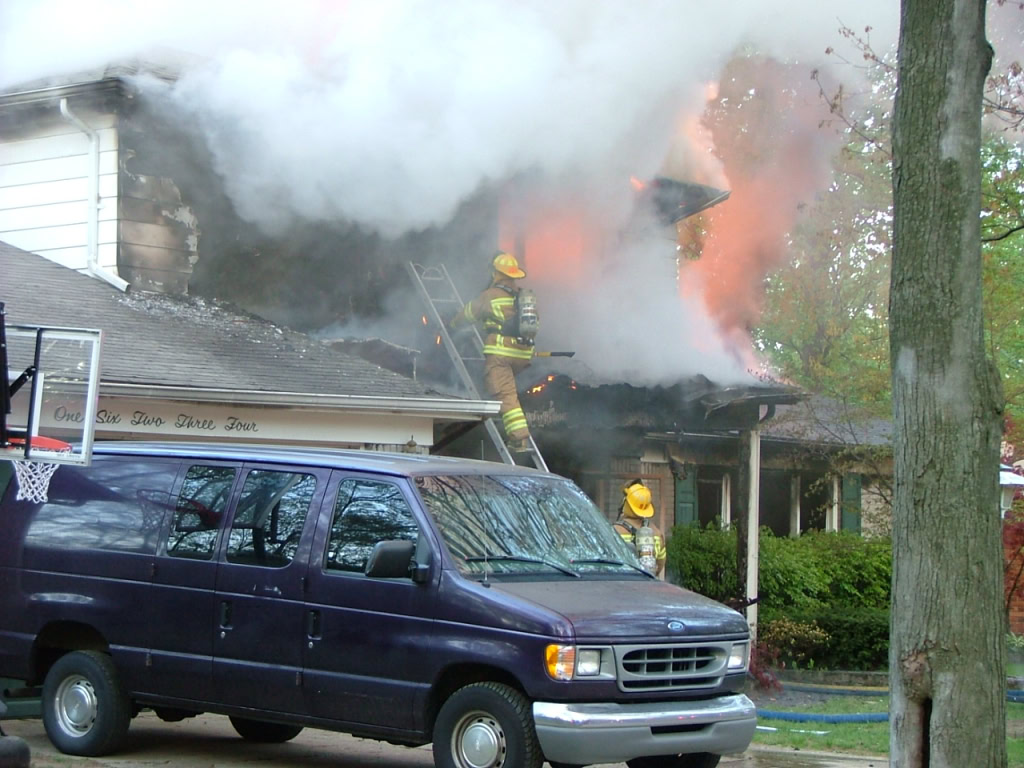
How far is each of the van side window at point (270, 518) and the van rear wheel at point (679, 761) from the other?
216 cm

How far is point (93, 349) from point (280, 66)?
22.6 feet

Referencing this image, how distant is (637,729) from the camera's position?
6.60m

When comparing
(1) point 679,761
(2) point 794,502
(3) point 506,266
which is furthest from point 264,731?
(2) point 794,502

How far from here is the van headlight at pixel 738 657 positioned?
7.23m

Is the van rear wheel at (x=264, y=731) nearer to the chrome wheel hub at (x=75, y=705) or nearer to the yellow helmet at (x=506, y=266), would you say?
the chrome wheel hub at (x=75, y=705)

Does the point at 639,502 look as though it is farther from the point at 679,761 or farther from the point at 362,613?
the point at 362,613

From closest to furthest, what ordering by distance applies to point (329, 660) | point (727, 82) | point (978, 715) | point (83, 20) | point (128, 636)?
point (978, 715)
point (329, 660)
point (128, 636)
point (83, 20)
point (727, 82)

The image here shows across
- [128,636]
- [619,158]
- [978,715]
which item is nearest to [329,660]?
[128,636]

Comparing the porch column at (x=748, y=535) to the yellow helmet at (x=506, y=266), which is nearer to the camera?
the yellow helmet at (x=506, y=266)

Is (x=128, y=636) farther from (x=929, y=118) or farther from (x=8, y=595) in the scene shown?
(x=929, y=118)

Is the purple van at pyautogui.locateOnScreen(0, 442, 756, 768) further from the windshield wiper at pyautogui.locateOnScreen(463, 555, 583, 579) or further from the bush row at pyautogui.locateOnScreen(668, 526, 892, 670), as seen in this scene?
the bush row at pyautogui.locateOnScreen(668, 526, 892, 670)

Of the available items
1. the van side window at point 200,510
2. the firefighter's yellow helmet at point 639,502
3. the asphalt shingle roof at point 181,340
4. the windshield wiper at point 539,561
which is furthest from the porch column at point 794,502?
the van side window at point 200,510

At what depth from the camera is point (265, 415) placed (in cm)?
1135

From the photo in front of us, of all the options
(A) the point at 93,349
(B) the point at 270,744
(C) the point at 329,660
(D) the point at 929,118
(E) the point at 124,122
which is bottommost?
(B) the point at 270,744
